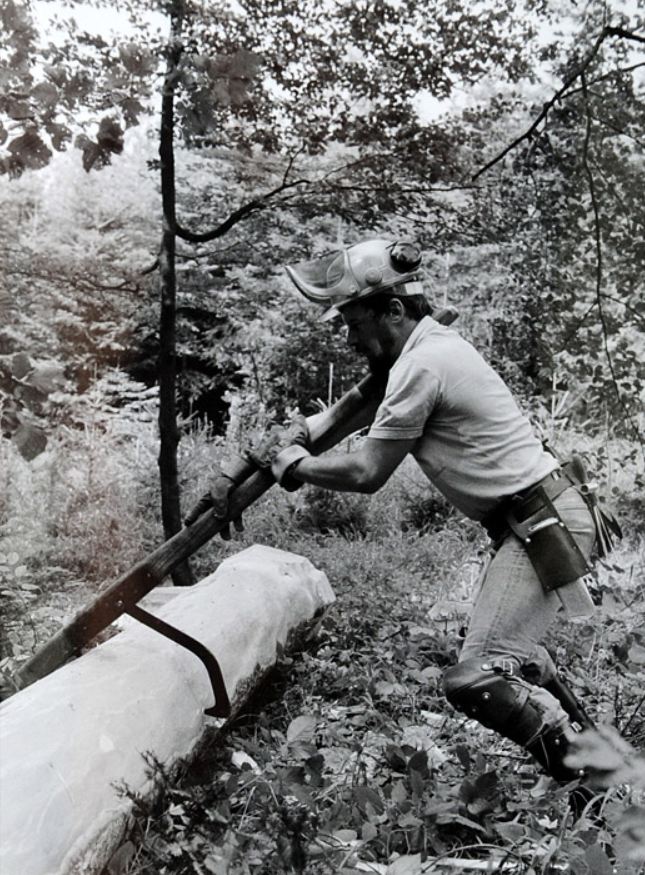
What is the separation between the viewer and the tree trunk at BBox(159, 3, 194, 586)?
522 centimetres

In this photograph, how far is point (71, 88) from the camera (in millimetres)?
2354

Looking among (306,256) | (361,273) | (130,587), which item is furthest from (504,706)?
(306,256)

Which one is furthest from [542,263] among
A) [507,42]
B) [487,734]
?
[487,734]

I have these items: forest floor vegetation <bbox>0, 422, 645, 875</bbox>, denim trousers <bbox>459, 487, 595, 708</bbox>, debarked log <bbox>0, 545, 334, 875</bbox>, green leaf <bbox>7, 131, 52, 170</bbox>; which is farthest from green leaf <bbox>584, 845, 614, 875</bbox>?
green leaf <bbox>7, 131, 52, 170</bbox>

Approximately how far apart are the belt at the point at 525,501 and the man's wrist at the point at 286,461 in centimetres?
65

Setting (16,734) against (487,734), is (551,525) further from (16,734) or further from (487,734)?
(16,734)

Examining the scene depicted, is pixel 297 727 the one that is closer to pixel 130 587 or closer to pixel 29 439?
pixel 130 587

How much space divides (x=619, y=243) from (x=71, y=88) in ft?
13.2

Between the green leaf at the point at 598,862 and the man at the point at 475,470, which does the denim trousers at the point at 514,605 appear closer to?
the man at the point at 475,470

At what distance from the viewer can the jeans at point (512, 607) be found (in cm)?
260

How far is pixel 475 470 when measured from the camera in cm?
263

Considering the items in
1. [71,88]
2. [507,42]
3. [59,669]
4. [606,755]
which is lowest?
[59,669]

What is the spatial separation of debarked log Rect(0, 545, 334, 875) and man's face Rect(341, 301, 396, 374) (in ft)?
4.31

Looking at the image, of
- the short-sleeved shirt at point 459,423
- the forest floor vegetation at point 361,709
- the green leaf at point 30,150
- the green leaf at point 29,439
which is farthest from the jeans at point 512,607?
the green leaf at point 30,150
